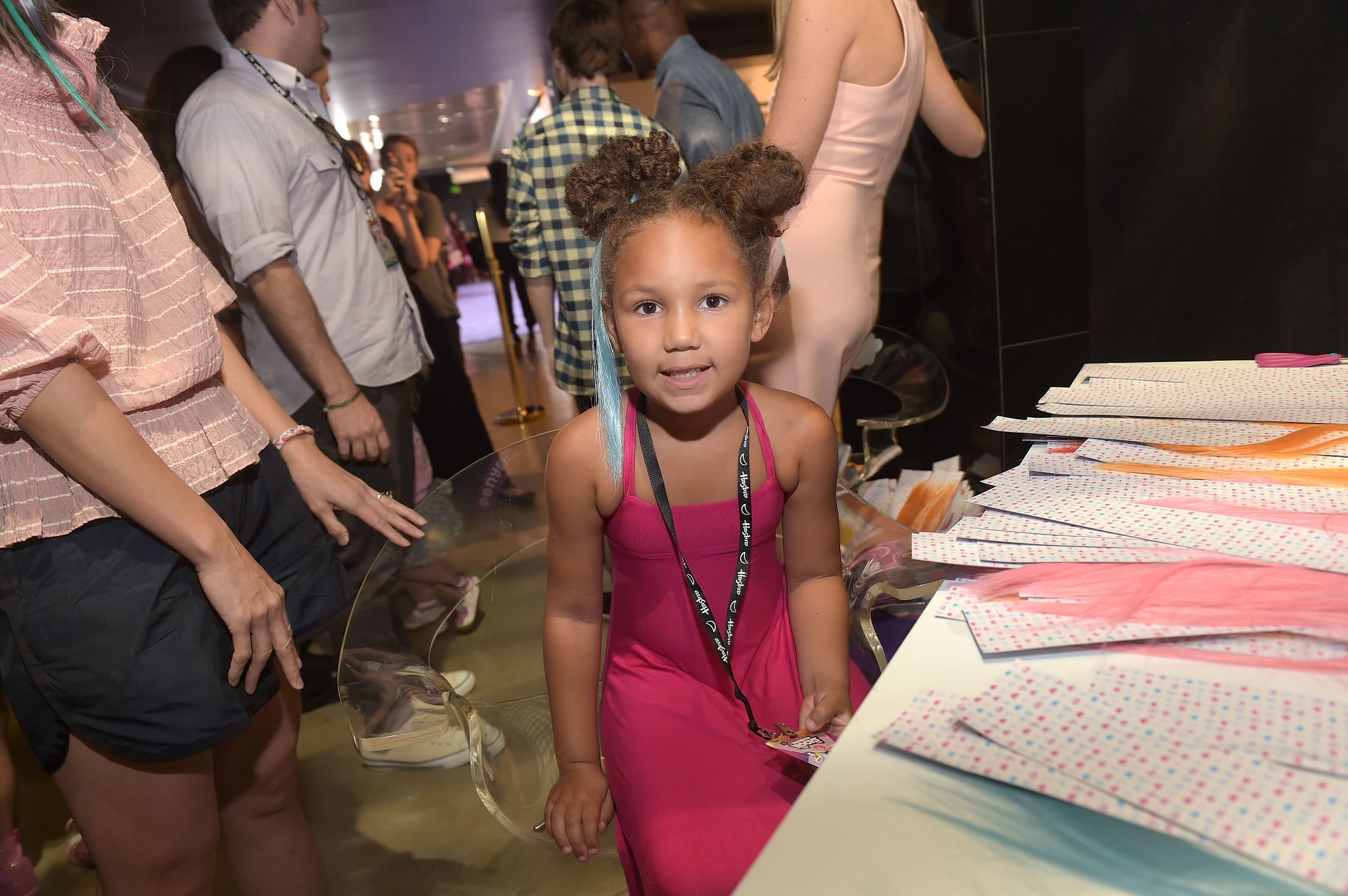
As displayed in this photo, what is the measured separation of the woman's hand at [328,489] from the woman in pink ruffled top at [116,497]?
0.45ft

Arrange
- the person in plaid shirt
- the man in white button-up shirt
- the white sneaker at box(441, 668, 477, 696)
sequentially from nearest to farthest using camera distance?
1. the white sneaker at box(441, 668, 477, 696)
2. the man in white button-up shirt
3. the person in plaid shirt

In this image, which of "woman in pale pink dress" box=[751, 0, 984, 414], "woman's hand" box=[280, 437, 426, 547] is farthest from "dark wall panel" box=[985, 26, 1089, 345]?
"woman's hand" box=[280, 437, 426, 547]

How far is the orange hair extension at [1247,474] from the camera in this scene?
2.88 feet

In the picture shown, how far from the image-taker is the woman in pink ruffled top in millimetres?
875

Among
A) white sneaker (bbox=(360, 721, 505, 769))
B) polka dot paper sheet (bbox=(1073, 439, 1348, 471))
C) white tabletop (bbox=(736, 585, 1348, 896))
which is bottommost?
white sneaker (bbox=(360, 721, 505, 769))

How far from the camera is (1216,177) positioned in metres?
2.21

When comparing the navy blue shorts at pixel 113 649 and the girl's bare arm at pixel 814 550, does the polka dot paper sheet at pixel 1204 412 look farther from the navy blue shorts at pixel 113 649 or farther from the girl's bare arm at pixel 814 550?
the navy blue shorts at pixel 113 649

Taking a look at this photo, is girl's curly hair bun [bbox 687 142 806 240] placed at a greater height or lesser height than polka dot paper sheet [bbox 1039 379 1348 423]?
greater

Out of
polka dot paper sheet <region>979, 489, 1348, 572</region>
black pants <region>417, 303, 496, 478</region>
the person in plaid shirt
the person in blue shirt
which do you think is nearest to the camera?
polka dot paper sheet <region>979, 489, 1348, 572</region>

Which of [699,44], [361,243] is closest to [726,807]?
[361,243]

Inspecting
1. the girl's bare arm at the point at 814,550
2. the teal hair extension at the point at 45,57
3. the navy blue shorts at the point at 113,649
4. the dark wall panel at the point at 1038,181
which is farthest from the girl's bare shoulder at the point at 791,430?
the dark wall panel at the point at 1038,181

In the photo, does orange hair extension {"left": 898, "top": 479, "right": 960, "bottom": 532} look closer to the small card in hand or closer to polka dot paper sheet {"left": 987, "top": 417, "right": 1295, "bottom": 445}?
polka dot paper sheet {"left": 987, "top": 417, "right": 1295, "bottom": 445}

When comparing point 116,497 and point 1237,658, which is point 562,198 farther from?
point 1237,658

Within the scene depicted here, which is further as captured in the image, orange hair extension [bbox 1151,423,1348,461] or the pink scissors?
the pink scissors
